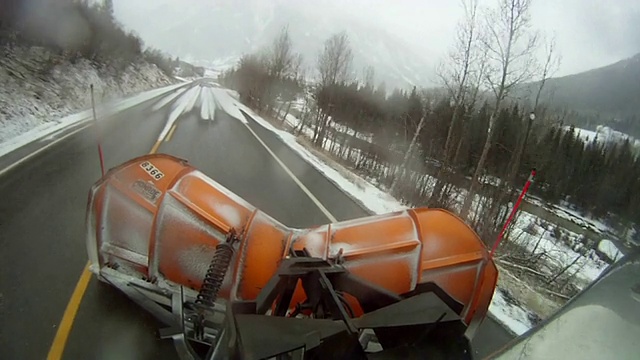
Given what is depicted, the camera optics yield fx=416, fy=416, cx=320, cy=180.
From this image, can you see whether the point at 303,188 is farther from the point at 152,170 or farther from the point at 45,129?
the point at 45,129

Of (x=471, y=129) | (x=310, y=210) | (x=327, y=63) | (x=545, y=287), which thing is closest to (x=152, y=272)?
(x=310, y=210)

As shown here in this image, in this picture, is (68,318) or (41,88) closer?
(68,318)

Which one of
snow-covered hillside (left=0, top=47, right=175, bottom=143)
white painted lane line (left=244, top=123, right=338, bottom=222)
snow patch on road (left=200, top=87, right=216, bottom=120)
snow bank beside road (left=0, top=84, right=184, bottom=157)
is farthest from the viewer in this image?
snow patch on road (left=200, top=87, right=216, bottom=120)

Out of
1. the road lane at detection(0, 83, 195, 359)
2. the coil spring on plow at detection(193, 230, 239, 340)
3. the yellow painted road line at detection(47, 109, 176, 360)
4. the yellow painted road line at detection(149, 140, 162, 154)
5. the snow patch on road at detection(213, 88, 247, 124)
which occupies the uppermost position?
the coil spring on plow at detection(193, 230, 239, 340)

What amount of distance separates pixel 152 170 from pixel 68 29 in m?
29.9

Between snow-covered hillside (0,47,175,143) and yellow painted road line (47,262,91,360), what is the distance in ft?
32.6

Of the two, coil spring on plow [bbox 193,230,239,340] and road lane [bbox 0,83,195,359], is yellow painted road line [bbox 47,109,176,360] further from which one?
coil spring on plow [bbox 193,230,239,340]

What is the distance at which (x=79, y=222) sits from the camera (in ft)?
19.7

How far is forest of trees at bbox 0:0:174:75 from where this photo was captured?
22.1 metres

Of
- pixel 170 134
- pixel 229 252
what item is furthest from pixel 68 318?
pixel 170 134

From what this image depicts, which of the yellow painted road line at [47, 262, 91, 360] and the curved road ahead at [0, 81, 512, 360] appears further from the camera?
the curved road ahead at [0, 81, 512, 360]

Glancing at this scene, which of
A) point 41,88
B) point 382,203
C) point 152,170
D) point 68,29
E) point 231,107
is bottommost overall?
point 231,107

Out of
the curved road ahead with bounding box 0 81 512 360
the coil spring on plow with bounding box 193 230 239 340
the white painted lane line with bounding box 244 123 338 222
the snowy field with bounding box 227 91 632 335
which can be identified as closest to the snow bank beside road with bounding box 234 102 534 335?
the snowy field with bounding box 227 91 632 335

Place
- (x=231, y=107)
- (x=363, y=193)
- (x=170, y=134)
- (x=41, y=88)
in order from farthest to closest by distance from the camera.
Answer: (x=231, y=107)
(x=41, y=88)
(x=170, y=134)
(x=363, y=193)
